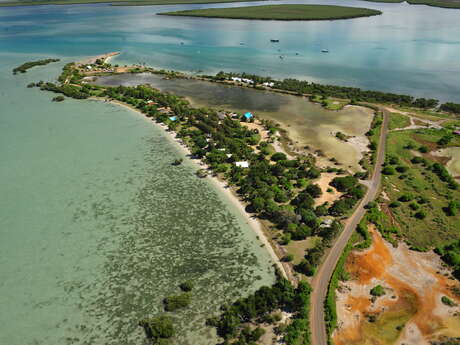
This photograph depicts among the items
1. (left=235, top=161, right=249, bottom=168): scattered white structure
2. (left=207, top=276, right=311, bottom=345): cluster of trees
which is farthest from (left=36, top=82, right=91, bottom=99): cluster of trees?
(left=207, top=276, right=311, bottom=345): cluster of trees

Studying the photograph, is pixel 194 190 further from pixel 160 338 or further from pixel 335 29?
pixel 335 29

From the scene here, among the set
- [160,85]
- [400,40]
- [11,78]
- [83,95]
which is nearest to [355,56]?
[400,40]

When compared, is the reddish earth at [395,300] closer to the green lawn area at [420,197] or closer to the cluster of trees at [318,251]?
the cluster of trees at [318,251]

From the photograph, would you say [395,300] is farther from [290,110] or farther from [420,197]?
[290,110]

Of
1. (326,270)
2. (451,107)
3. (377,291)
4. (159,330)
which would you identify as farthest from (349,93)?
(159,330)

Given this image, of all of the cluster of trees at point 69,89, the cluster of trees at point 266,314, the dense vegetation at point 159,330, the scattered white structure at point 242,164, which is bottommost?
the dense vegetation at point 159,330

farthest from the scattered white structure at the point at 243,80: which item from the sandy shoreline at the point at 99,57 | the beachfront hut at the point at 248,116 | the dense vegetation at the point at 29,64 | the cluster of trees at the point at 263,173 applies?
the dense vegetation at the point at 29,64
